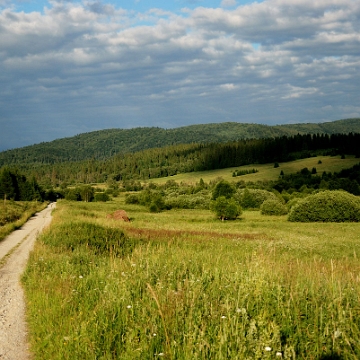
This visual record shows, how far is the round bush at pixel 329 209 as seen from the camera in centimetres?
5284


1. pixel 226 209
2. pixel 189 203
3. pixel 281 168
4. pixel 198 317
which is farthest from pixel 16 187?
pixel 198 317

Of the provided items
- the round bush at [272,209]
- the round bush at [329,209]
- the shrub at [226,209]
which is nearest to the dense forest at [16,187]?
the shrub at [226,209]

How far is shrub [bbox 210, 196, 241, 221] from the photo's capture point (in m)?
55.5

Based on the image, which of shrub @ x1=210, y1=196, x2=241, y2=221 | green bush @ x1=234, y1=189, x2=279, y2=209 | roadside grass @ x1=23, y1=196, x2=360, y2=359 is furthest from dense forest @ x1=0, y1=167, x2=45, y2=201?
roadside grass @ x1=23, y1=196, x2=360, y2=359

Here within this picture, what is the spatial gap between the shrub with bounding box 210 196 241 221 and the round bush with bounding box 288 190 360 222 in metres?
8.46

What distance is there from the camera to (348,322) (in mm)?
5766

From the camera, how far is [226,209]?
55.5 m

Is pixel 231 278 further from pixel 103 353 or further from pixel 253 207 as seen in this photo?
pixel 253 207

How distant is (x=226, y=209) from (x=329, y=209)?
14.4 m

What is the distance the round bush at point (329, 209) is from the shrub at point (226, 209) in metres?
8.46

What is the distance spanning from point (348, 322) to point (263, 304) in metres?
1.38

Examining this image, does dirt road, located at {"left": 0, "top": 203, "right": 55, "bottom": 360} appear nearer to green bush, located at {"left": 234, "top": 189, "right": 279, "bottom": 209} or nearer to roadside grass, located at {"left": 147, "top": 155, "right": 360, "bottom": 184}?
green bush, located at {"left": 234, "top": 189, "right": 279, "bottom": 209}

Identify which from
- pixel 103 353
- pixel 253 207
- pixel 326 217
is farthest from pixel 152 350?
pixel 253 207

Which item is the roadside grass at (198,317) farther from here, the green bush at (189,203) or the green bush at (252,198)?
the green bush at (189,203)
